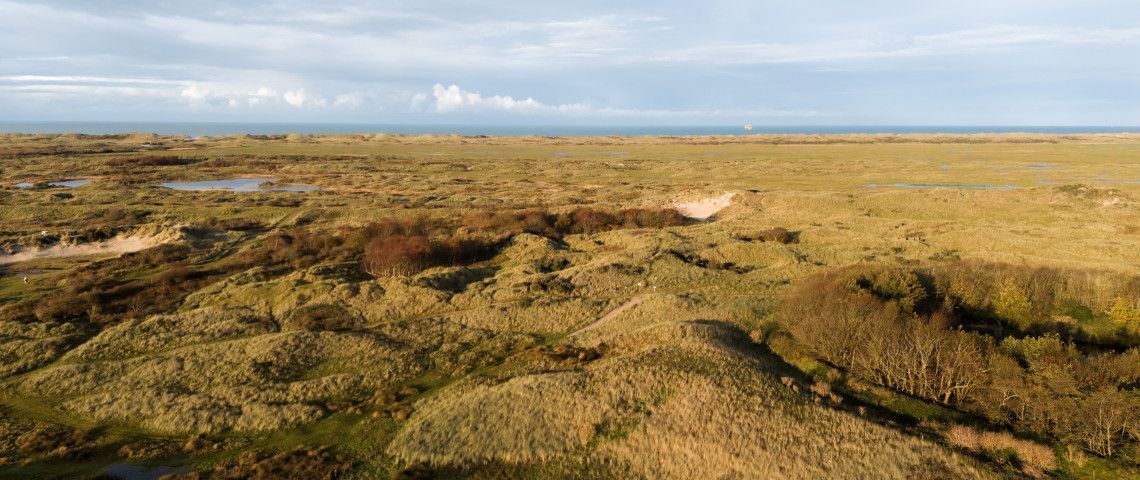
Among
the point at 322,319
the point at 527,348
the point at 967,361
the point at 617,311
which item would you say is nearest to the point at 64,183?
the point at 322,319

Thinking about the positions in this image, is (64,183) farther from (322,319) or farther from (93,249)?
(322,319)

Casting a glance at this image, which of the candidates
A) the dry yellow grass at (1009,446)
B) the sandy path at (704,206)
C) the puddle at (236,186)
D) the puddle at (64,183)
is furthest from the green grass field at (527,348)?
the puddle at (64,183)

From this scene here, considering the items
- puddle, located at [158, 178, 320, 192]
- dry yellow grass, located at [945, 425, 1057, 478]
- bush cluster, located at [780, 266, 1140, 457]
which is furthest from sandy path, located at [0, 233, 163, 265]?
dry yellow grass, located at [945, 425, 1057, 478]

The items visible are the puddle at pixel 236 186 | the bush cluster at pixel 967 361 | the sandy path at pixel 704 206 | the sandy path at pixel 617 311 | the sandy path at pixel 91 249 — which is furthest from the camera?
the puddle at pixel 236 186

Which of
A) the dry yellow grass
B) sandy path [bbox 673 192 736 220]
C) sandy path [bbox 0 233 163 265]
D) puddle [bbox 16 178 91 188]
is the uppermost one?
puddle [bbox 16 178 91 188]

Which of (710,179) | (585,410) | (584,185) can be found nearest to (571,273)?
(585,410)

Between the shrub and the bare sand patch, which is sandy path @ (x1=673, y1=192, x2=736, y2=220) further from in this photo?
the bare sand patch

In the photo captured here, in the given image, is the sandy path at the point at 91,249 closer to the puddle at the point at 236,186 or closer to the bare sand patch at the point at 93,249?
the bare sand patch at the point at 93,249
